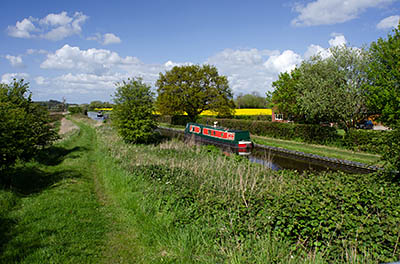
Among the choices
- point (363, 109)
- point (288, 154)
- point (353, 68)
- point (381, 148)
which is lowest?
point (288, 154)

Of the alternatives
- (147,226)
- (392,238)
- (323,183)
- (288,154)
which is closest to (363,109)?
(288,154)

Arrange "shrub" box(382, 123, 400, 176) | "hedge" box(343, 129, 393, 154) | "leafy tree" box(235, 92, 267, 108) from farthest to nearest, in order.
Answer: "leafy tree" box(235, 92, 267, 108)
"hedge" box(343, 129, 393, 154)
"shrub" box(382, 123, 400, 176)

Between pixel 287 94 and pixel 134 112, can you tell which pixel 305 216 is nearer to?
pixel 134 112

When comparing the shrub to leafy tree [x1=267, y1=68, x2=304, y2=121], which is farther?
leafy tree [x1=267, y1=68, x2=304, y2=121]

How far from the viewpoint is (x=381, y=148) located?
7594 mm

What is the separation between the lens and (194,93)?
39719 millimetres

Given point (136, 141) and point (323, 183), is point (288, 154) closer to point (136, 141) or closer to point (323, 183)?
point (136, 141)

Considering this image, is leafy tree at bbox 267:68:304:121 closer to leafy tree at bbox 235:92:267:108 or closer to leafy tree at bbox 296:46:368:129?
leafy tree at bbox 296:46:368:129

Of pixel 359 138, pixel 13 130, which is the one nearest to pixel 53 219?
pixel 13 130

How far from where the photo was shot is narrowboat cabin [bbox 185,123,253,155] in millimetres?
18438

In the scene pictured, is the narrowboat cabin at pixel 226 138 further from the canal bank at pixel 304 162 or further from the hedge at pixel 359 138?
the hedge at pixel 359 138

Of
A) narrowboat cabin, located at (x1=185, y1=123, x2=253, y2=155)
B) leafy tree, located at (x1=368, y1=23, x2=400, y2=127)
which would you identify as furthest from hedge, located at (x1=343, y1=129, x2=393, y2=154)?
narrowboat cabin, located at (x1=185, y1=123, x2=253, y2=155)

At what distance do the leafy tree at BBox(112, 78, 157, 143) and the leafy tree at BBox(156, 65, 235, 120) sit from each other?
68.7 ft

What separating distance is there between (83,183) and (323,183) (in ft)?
25.2
